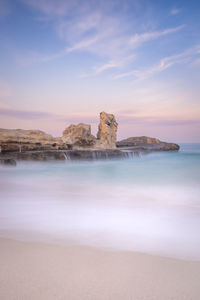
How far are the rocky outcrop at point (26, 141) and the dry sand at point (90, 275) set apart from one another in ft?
42.1

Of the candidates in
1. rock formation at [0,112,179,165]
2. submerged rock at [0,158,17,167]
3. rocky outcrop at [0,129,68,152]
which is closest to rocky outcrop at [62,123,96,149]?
rock formation at [0,112,179,165]

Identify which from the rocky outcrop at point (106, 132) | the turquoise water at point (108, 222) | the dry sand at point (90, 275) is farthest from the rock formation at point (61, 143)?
the dry sand at point (90, 275)

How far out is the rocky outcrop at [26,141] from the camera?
46.4 feet

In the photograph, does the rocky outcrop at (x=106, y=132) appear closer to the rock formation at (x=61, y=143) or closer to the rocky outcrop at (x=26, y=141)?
the rock formation at (x=61, y=143)

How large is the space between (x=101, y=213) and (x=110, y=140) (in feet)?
72.8

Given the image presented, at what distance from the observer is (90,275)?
1.89 m

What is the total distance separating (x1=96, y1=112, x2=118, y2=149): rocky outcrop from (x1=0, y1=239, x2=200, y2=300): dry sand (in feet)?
74.6

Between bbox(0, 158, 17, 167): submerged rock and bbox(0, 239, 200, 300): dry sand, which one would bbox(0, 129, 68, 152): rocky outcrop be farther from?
bbox(0, 239, 200, 300): dry sand

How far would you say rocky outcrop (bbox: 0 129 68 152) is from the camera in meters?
14.2

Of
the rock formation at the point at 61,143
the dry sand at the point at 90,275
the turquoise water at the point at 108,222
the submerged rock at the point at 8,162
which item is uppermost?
the rock formation at the point at 61,143

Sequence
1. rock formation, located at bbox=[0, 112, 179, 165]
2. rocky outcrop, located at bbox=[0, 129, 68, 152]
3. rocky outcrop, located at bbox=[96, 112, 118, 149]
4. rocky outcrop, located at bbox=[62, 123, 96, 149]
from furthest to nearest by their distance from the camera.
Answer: rocky outcrop, located at bbox=[96, 112, 118, 149] → rocky outcrop, located at bbox=[62, 123, 96, 149] → rocky outcrop, located at bbox=[0, 129, 68, 152] → rock formation, located at bbox=[0, 112, 179, 165]

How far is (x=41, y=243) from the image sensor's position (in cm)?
257

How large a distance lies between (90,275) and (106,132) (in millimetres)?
23894

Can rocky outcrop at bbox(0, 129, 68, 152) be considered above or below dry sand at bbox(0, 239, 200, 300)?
above
